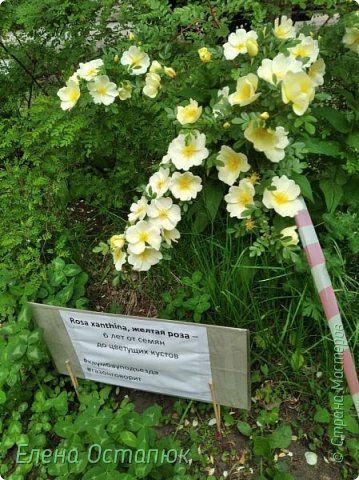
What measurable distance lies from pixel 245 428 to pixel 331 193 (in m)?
0.82

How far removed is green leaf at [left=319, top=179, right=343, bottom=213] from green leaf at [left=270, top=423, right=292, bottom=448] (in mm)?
714

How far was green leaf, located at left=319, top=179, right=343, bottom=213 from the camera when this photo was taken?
1.52m

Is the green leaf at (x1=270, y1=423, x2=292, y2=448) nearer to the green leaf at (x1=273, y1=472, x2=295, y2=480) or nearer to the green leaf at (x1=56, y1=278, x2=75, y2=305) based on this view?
the green leaf at (x1=273, y1=472, x2=295, y2=480)

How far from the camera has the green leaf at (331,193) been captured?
4.99 ft

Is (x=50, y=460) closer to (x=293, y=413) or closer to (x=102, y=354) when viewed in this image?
(x=102, y=354)

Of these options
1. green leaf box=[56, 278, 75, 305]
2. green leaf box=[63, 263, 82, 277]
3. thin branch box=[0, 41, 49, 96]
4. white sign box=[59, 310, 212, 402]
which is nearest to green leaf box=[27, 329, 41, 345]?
white sign box=[59, 310, 212, 402]

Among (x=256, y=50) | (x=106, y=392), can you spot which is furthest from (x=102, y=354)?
(x=256, y=50)

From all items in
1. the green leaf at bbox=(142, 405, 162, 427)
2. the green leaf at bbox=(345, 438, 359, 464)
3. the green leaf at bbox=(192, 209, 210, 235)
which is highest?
the green leaf at bbox=(192, 209, 210, 235)

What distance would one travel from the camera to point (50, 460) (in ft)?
4.87

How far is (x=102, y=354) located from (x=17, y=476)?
47 cm

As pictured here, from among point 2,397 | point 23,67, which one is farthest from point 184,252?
point 23,67

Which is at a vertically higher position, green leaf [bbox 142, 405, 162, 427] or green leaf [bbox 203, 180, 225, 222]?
green leaf [bbox 203, 180, 225, 222]

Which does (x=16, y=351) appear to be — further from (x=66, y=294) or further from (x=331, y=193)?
(x=331, y=193)

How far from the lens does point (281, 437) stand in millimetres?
1409
